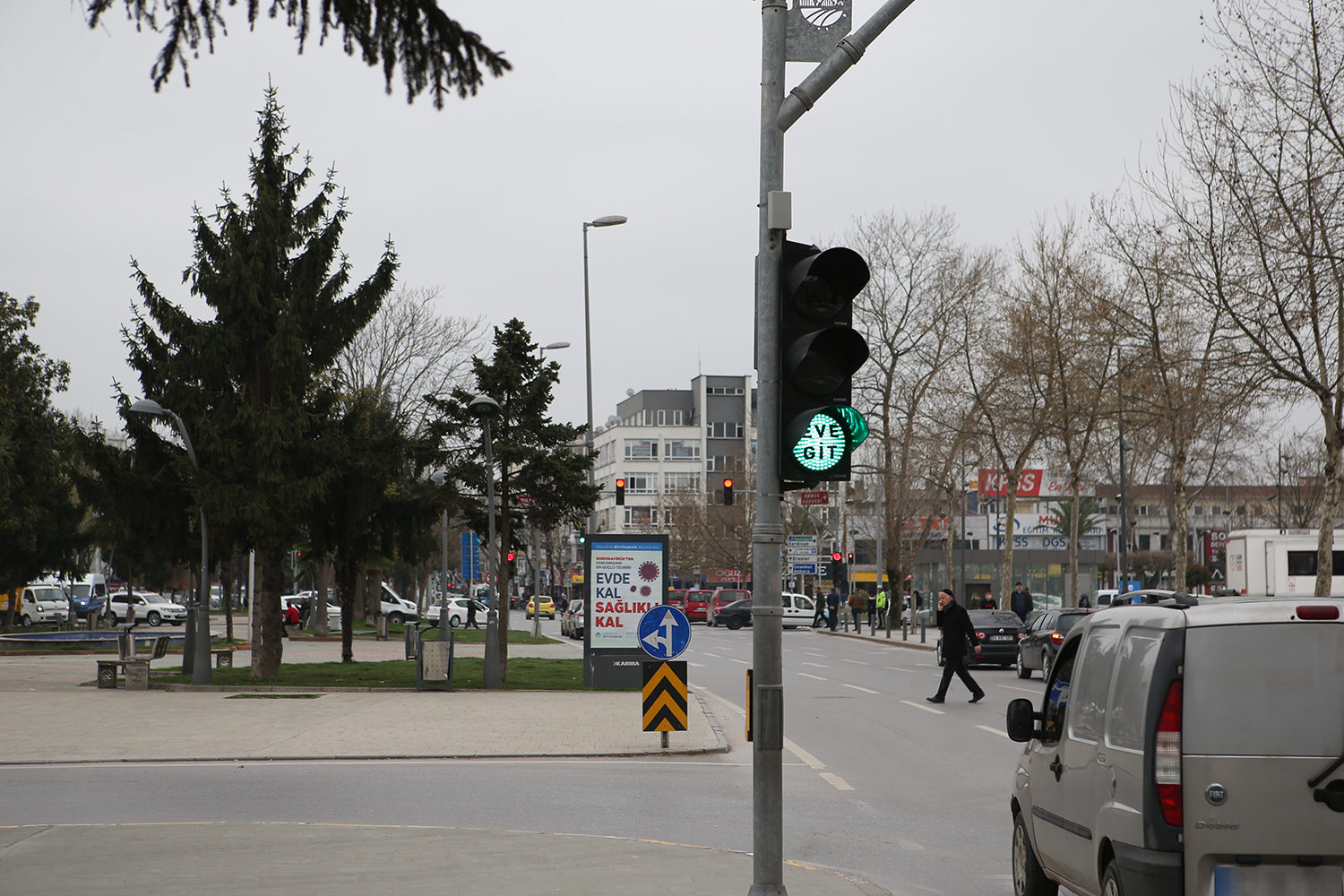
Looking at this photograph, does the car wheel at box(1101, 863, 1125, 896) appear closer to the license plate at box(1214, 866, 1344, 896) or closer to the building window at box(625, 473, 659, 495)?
the license plate at box(1214, 866, 1344, 896)

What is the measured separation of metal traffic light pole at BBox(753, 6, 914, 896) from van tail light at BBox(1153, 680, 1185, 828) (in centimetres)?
165

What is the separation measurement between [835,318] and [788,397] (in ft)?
1.54

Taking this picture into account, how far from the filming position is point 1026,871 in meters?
7.05

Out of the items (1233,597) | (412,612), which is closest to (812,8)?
Answer: (1233,597)

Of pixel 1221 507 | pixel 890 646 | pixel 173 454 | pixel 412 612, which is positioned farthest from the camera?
pixel 1221 507

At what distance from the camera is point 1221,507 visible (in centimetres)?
13500

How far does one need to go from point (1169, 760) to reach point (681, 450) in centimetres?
12995

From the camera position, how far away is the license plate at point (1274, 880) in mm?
4938

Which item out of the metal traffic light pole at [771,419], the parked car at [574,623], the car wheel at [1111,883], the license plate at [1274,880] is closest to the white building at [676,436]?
the parked car at [574,623]

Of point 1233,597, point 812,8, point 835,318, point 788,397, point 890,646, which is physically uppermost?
point 812,8

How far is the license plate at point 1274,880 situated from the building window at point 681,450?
5100 inches

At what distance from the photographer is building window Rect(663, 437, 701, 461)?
13450 cm

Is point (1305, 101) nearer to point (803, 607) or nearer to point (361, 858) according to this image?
point (361, 858)

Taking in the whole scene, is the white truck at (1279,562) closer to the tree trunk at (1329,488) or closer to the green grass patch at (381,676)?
the tree trunk at (1329,488)
